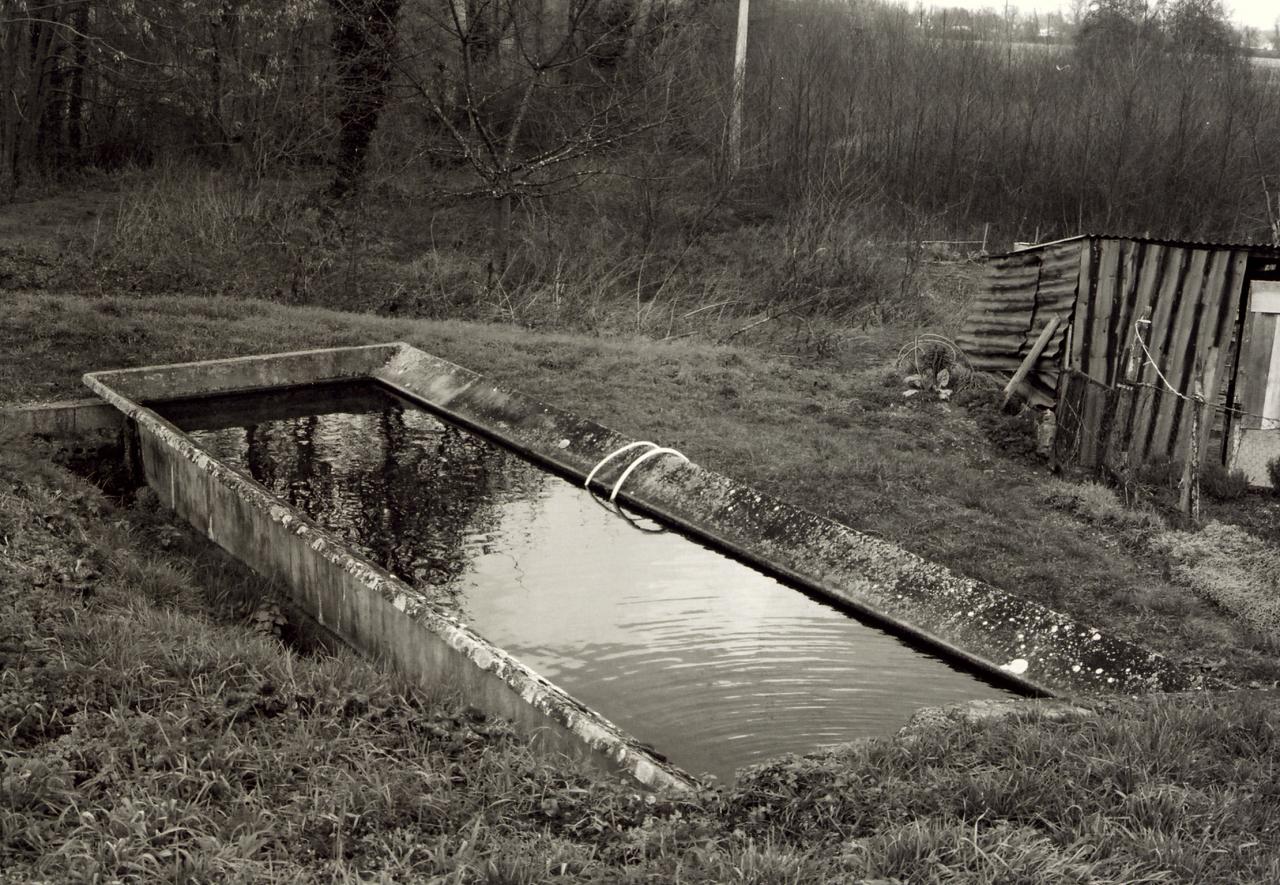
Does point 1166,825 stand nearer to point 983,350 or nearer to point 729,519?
point 729,519

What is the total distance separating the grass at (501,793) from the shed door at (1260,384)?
523cm

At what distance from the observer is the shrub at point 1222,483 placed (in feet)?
28.5

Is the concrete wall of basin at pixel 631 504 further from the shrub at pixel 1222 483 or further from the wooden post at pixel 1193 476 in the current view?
the shrub at pixel 1222 483

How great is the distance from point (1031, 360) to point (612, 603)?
5853mm

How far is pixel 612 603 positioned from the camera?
616 cm

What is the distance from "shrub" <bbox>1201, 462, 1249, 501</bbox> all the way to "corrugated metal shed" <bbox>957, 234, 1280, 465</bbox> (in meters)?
0.33

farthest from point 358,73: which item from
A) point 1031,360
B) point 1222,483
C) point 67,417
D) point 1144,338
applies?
point 1222,483

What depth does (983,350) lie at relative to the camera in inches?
469

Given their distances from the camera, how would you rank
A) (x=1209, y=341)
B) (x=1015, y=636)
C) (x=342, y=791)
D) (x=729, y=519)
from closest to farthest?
(x=342, y=791) → (x=1015, y=636) → (x=729, y=519) → (x=1209, y=341)

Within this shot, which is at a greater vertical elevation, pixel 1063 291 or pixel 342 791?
pixel 1063 291

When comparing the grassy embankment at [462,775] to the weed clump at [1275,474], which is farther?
the weed clump at [1275,474]

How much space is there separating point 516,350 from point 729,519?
5323 millimetres

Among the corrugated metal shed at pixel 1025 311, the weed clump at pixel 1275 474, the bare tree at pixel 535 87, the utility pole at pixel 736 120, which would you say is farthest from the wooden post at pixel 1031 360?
the utility pole at pixel 736 120

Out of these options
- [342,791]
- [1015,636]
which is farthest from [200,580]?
[1015,636]
